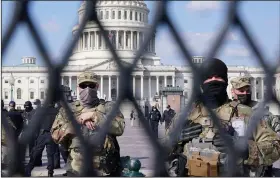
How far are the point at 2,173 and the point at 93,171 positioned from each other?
209 mm

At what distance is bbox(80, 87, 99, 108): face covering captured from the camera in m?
3.21

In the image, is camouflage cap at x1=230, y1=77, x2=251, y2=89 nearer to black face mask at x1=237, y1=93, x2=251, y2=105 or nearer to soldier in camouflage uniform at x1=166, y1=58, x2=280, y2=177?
black face mask at x1=237, y1=93, x2=251, y2=105

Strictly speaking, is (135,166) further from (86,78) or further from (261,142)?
(86,78)

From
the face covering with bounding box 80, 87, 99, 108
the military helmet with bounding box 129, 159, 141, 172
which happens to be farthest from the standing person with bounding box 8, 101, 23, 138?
the military helmet with bounding box 129, 159, 141, 172

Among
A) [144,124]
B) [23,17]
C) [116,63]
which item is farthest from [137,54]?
[23,17]

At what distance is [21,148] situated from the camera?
1297mm

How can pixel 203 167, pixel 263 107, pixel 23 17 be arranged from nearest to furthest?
pixel 23 17 → pixel 263 107 → pixel 203 167

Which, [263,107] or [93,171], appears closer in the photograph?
[93,171]

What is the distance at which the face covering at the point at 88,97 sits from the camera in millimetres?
3210

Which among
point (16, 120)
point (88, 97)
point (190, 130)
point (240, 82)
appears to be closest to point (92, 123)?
point (16, 120)

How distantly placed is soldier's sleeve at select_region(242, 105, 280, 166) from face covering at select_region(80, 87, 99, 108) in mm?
1053

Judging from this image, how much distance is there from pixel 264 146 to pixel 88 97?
1132 mm

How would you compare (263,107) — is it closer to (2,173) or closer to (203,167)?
(2,173)

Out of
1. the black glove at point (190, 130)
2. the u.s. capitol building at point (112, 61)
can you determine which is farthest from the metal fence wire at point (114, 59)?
the black glove at point (190, 130)
